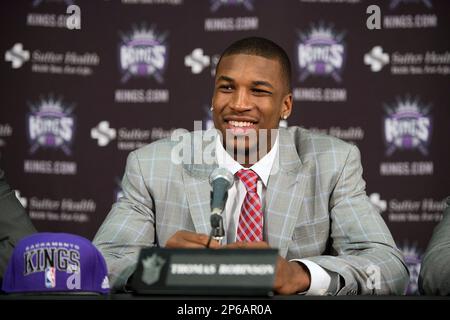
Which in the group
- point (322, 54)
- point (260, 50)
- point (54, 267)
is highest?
point (322, 54)

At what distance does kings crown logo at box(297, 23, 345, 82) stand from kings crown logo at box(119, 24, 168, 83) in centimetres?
88

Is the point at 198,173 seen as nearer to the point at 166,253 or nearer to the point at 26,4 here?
the point at 166,253

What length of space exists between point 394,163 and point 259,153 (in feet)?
6.72

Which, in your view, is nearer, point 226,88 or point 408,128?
point 226,88

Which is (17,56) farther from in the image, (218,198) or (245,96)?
(218,198)

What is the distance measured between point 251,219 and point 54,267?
103cm

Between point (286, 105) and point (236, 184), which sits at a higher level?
point (286, 105)

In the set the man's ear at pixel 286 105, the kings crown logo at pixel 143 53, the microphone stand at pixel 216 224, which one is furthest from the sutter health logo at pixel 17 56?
the microphone stand at pixel 216 224

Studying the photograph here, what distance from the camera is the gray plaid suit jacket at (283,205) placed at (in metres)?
2.69

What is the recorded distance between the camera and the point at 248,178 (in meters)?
2.80

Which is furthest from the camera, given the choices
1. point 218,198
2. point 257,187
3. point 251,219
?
point 257,187

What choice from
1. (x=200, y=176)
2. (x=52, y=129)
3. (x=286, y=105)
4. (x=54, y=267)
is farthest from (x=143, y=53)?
(x=54, y=267)

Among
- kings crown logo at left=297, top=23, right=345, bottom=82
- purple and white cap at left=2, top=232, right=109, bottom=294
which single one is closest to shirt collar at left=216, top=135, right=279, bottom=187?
purple and white cap at left=2, top=232, right=109, bottom=294

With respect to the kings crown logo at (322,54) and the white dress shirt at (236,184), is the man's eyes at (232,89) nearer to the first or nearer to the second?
the white dress shirt at (236,184)
